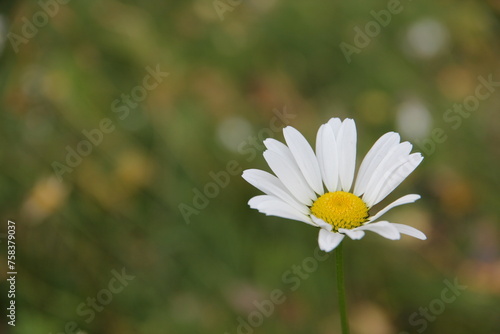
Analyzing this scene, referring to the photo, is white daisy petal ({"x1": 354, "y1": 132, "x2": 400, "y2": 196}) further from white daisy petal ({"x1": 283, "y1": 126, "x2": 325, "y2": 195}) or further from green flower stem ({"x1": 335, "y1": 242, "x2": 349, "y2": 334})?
green flower stem ({"x1": 335, "y1": 242, "x2": 349, "y2": 334})

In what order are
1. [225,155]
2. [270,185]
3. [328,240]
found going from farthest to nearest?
[225,155] → [270,185] → [328,240]

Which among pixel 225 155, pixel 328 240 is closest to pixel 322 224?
pixel 328 240

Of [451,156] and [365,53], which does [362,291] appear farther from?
[365,53]

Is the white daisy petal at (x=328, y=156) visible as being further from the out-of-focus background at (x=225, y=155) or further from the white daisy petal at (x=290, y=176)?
the out-of-focus background at (x=225, y=155)

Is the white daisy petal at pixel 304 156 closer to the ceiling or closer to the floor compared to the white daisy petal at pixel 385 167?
closer to the floor

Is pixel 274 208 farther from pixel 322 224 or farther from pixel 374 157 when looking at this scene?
pixel 374 157

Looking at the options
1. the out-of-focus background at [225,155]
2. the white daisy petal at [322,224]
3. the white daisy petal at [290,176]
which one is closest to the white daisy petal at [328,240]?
the white daisy petal at [322,224]
